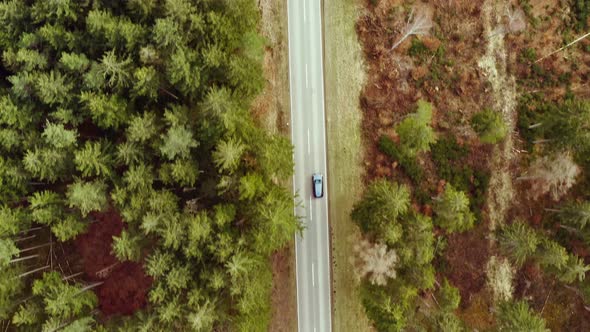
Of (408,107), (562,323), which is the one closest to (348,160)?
(408,107)

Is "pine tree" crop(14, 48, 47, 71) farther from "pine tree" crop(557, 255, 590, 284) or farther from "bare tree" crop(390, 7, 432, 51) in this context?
"pine tree" crop(557, 255, 590, 284)

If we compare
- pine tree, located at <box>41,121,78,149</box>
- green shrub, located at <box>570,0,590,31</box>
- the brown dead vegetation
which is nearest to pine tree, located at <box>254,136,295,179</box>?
the brown dead vegetation

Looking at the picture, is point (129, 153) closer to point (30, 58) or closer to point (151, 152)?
point (151, 152)

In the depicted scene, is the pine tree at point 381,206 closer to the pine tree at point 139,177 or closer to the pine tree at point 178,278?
the pine tree at point 178,278

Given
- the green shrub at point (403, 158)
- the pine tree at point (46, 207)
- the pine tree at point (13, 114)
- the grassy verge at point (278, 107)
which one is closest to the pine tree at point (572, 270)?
the green shrub at point (403, 158)

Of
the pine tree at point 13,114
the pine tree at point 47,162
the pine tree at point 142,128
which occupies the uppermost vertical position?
the pine tree at point 13,114

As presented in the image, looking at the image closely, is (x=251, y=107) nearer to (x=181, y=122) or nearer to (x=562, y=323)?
(x=181, y=122)
